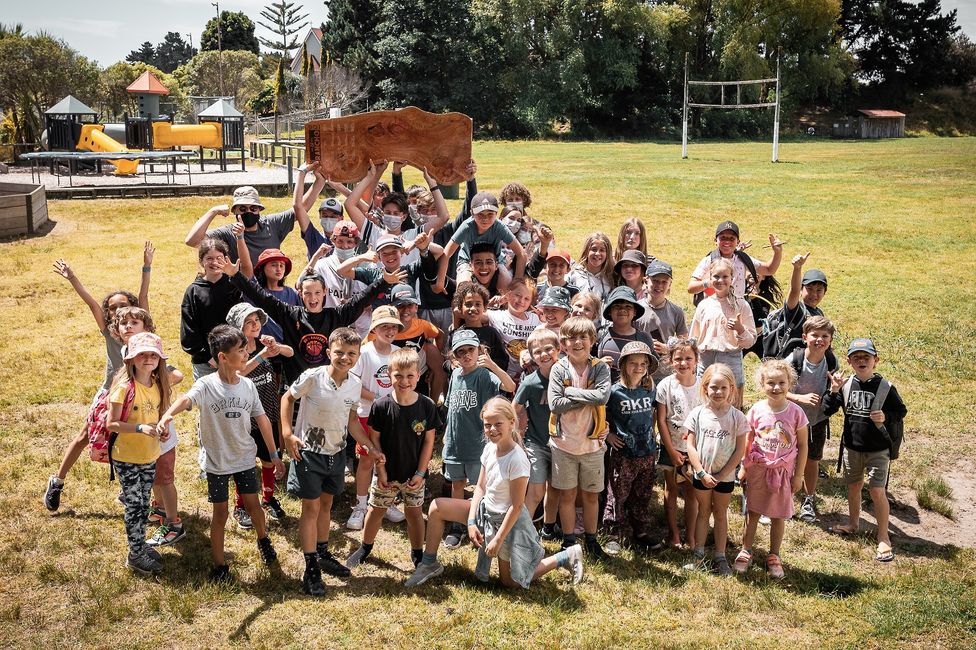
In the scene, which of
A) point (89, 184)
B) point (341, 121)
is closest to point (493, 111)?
point (89, 184)

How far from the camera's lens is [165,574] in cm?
541

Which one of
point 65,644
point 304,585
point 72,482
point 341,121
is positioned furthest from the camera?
point 341,121

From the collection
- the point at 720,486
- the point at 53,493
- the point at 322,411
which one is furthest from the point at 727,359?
the point at 53,493

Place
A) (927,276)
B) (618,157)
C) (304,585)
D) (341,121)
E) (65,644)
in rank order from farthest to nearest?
(618,157), (927,276), (341,121), (304,585), (65,644)

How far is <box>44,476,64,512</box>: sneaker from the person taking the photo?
6281mm

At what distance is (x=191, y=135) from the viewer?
29594 millimetres

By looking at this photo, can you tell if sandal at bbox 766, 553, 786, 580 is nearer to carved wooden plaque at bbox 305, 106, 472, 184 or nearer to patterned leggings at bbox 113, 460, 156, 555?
patterned leggings at bbox 113, 460, 156, 555

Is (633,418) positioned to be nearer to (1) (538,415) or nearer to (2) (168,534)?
(1) (538,415)

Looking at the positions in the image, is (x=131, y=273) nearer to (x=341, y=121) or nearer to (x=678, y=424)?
(x=341, y=121)

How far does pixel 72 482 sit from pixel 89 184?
63.9 ft

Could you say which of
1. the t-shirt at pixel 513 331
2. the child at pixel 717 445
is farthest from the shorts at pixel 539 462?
the child at pixel 717 445

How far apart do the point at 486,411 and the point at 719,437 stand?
5.56ft

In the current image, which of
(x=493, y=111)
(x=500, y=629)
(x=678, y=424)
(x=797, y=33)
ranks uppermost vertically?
(x=797, y=33)

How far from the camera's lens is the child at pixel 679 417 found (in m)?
5.92
